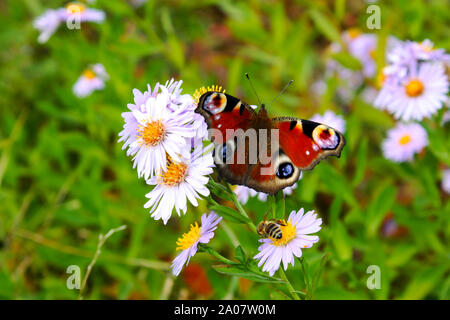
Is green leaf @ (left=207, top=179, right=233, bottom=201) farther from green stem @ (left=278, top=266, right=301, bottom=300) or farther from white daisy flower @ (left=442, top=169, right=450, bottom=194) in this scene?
white daisy flower @ (left=442, top=169, right=450, bottom=194)

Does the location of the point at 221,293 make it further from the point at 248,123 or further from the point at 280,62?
the point at 280,62

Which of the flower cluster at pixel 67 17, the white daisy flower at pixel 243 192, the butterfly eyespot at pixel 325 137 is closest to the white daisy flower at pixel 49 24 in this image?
the flower cluster at pixel 67 17

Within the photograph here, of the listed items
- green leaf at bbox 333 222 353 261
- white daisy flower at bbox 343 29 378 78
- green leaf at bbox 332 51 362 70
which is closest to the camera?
green leaf at bbox 333 222 353 261

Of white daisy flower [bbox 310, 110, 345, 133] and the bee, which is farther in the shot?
white daisy flower [bbox 310, 110, 345, 133]

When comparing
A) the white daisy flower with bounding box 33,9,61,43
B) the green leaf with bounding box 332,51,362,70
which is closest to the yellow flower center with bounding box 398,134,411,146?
the green leaf with bounding box 332,51,362,70

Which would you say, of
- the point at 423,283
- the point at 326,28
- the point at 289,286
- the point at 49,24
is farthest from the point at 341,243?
the point at 49,24
